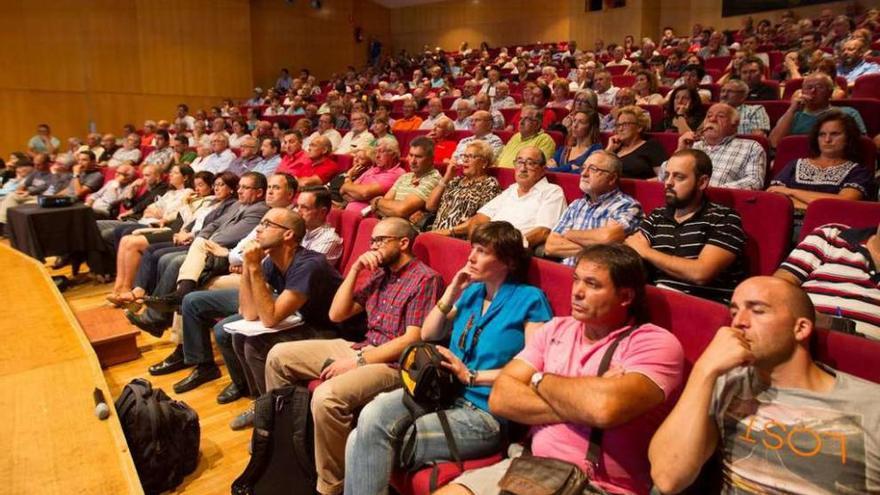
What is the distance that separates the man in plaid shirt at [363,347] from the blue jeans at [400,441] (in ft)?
0.37

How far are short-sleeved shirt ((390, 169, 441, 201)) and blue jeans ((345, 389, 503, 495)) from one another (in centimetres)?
119

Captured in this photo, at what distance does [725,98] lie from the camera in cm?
212

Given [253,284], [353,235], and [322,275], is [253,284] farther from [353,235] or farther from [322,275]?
[353,235]

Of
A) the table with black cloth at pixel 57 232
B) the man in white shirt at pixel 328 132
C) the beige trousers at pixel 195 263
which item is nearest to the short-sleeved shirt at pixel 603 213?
the beige trousers at pixel 195 263

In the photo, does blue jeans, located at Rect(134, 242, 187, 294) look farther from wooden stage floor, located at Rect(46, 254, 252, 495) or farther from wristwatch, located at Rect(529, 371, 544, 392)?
wristwatch, located at Rect(529, 371, 544, 392)

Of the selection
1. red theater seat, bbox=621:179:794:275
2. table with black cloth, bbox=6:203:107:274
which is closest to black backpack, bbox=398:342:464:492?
red theater seat, bbox=621:179:794:275

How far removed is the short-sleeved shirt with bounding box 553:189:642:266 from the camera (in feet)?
4.58

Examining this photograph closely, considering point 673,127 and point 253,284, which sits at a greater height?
point 673,127

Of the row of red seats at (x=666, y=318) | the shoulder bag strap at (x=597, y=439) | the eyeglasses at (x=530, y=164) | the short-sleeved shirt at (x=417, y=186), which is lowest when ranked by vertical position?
the shoulder bag strap at (x=597, y=439)

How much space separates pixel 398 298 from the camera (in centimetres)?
125

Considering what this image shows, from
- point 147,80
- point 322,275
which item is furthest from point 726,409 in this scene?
point 147,80

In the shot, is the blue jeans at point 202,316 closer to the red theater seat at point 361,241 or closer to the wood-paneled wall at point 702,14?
the red theater seat at point 361,241

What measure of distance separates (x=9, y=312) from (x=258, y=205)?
2.69 feet

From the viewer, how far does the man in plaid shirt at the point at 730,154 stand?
1.61 meters
